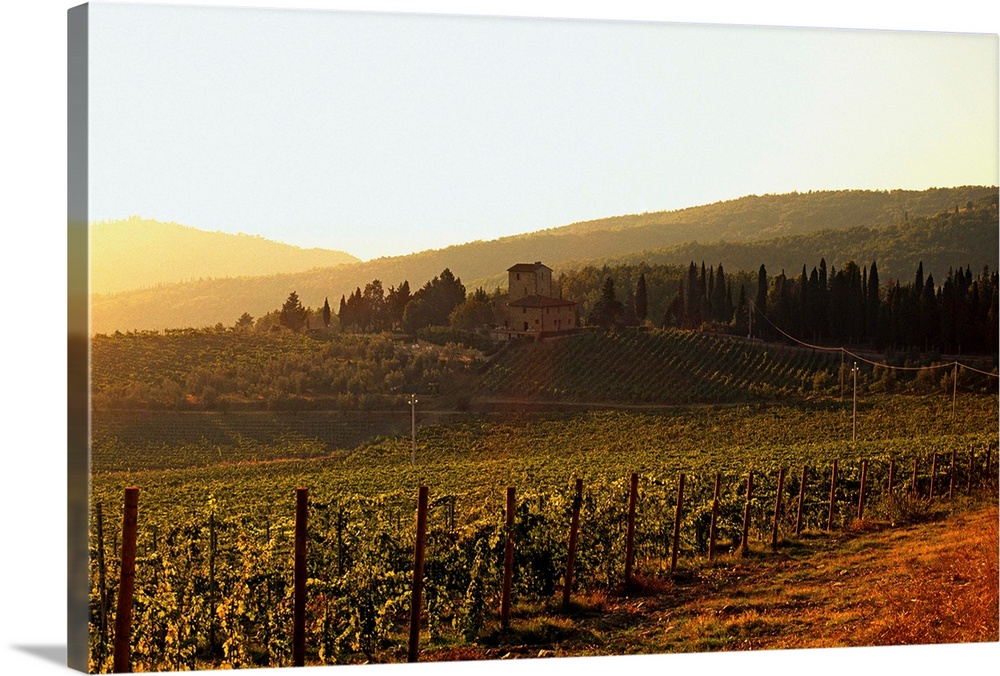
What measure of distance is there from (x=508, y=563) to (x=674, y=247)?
7.15 ft

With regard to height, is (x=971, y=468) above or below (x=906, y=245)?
below

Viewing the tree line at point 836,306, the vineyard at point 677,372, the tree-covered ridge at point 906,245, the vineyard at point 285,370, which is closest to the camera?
the vineyard at point 285,370

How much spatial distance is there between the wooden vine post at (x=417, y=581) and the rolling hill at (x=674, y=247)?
1.33 meters

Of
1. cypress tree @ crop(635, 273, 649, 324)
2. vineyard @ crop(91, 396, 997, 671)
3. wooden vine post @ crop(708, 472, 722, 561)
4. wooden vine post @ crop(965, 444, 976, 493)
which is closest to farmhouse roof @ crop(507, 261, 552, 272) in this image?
cypress tree @ crop(635, 273, 649, 324)

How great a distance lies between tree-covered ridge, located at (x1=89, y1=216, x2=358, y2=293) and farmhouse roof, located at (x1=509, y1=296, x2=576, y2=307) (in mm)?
1070

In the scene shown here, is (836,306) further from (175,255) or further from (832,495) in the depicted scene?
(175,255)

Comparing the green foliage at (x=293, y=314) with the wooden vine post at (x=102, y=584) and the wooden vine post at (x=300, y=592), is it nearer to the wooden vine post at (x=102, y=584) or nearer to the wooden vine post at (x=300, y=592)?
the wooden vine post at (x=300, y=592)

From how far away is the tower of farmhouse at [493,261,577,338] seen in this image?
28.5 ft

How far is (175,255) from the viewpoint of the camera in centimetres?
775

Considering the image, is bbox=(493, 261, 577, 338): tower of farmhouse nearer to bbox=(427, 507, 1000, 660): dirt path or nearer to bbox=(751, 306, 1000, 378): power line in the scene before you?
bbox=(751, 306, 1000, 378): power line

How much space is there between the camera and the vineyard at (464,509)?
309 inches

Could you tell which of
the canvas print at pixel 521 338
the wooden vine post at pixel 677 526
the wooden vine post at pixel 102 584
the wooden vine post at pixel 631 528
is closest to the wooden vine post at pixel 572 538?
the canvas print at pixel 521 338

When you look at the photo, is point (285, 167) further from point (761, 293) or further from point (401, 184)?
point (761, 293)

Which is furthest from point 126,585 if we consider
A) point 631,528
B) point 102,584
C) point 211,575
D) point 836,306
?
point 836,306
